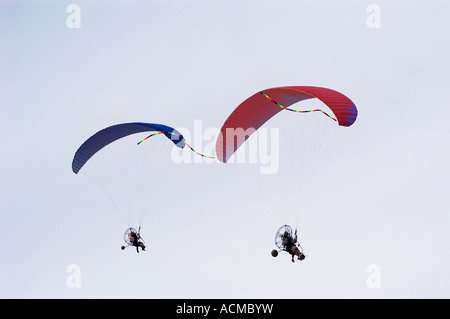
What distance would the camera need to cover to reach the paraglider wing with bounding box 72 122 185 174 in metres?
38.7

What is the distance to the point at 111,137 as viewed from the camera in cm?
4028

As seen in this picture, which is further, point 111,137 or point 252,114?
point 111,137

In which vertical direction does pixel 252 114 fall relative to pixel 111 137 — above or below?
above

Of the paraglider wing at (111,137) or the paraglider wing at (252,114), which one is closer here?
the paraglider wing at (252,114)

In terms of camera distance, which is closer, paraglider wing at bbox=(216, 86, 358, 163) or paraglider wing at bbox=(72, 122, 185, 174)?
paraglider wing at bbox=(216, 86, 358, 163)

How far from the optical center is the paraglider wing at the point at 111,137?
127 feet
